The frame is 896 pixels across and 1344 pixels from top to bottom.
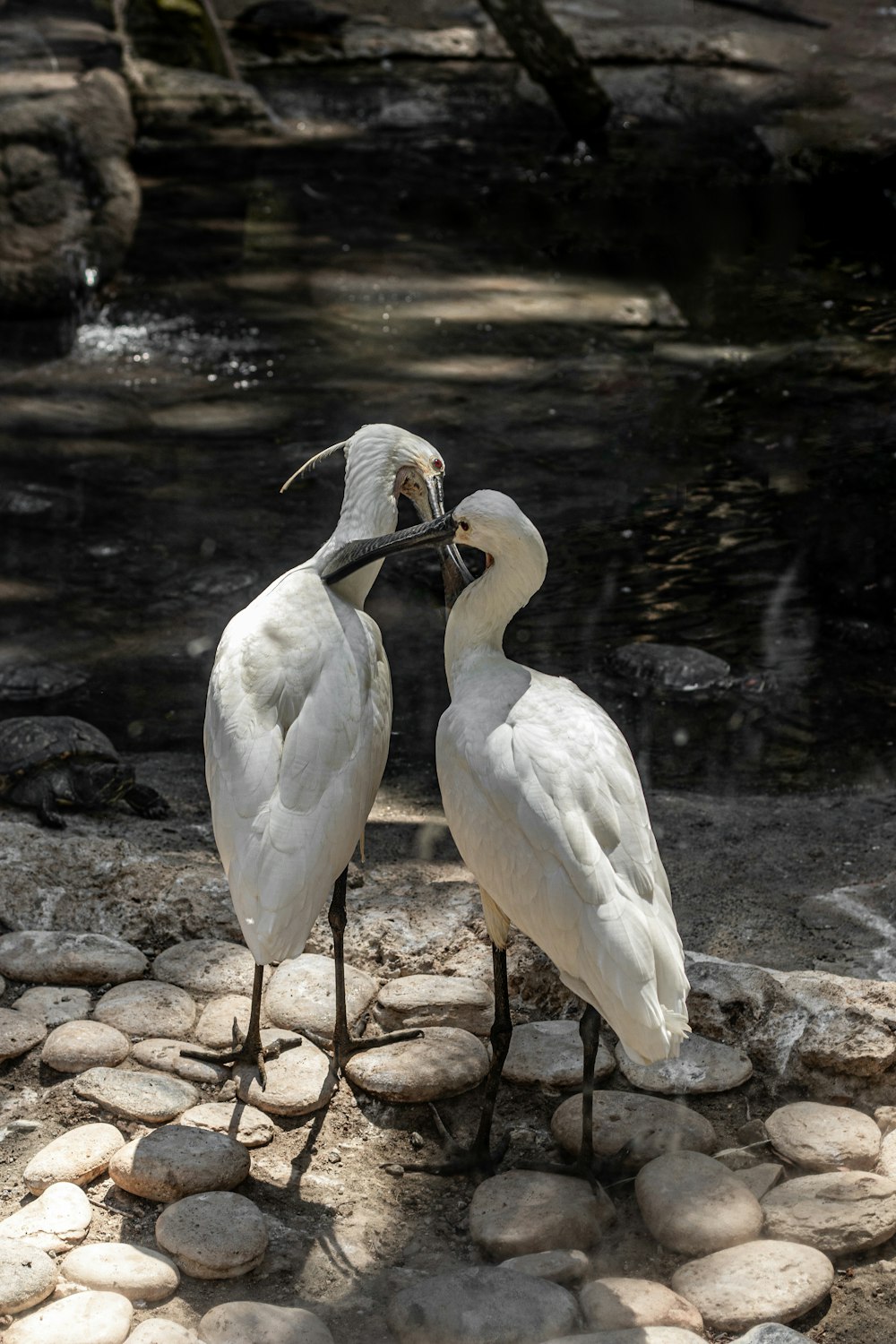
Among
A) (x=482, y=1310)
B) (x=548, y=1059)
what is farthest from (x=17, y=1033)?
(x=482, y=1310)

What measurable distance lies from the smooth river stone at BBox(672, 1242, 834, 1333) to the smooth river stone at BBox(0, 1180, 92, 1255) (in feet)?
3.76

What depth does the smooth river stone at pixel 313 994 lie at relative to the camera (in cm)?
373

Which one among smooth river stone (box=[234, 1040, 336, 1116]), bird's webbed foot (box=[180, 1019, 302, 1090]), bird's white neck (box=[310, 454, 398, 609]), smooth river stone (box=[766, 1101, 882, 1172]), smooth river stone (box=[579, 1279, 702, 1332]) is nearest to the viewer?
smooth river stone (box=[579, 1279, 702, 1332])

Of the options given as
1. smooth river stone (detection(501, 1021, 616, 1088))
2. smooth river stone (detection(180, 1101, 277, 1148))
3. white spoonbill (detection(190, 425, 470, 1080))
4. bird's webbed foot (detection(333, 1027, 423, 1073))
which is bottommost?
bird's webbed foot (detection(333, 1027, 423, 1073))

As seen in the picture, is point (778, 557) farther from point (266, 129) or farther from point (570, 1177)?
point (266, 129)

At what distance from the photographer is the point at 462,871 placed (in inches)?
176

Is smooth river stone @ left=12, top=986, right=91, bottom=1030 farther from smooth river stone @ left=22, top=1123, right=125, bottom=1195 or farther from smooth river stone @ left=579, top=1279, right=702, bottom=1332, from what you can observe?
smooth river stone @ left=579, top=1279, right=702, bottom=1332

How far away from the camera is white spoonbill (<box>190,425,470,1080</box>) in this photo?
3080 millimetres

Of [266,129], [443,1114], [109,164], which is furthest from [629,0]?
[443,1114]

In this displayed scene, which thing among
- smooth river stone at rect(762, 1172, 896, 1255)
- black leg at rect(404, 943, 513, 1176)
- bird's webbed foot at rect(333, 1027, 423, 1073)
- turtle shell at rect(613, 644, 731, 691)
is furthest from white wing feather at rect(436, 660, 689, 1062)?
turtle shell at rect(613, 644, 731, 691)

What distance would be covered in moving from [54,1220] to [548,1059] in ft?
3.81

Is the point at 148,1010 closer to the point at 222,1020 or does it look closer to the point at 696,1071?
the point at 222,1020

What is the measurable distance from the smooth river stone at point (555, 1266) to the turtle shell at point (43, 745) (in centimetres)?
252

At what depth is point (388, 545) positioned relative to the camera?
364cm
